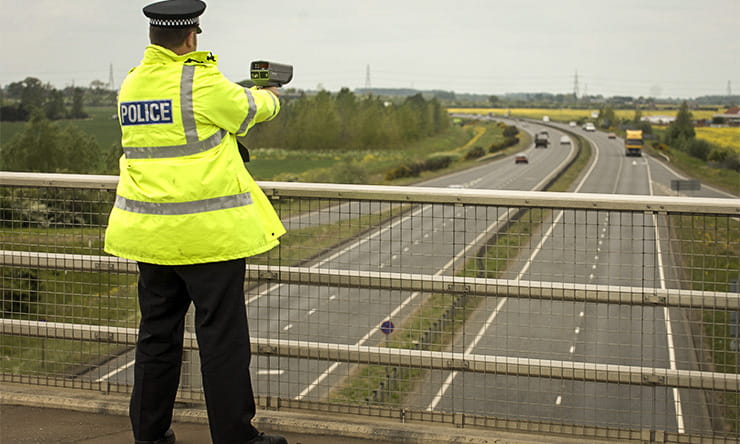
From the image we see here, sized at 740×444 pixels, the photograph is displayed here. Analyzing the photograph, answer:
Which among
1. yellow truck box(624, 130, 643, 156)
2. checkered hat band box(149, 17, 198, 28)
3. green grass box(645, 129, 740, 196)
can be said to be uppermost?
checkered hat band box(149, 17, 198, 28)

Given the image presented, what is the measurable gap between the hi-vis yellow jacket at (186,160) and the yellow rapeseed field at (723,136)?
93945 millimetres

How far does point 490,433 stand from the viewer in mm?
4363

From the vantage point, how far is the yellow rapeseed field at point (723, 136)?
94312 mm

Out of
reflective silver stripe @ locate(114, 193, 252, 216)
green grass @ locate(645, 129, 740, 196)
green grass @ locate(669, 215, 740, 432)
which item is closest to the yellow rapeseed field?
green grass @ locate(645, 129, 740, 196)

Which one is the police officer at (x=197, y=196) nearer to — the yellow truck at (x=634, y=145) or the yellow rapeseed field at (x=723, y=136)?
the yellow rapeseed field at (x=723, y=136)

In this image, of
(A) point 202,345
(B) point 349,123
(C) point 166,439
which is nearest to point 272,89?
(A) point 202,345

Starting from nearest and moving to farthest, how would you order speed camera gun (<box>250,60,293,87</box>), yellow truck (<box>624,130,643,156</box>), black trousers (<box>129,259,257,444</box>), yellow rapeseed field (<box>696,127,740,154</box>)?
black trousers (<box>129,259,257,444</box>)
speed camera gun (<box>250,60,293,87</box>)
yellow rapeseed field (<box>696,127,740,154</box>)
yellow truck (<box>624,130,643,156</box>)

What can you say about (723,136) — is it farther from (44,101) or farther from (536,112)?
(536,112)

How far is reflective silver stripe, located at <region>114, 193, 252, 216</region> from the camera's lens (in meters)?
3.51

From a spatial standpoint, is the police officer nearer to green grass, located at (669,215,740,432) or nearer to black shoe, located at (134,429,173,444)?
black shoe, located at (134,429,173,444)

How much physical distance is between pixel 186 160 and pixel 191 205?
0.18 m

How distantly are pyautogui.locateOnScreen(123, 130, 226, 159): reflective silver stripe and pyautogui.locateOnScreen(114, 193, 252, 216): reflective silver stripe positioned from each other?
195 millimetres

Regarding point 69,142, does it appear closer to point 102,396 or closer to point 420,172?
point 420,172

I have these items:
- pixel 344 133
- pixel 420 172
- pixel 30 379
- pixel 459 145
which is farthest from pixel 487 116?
pixel 30 379
